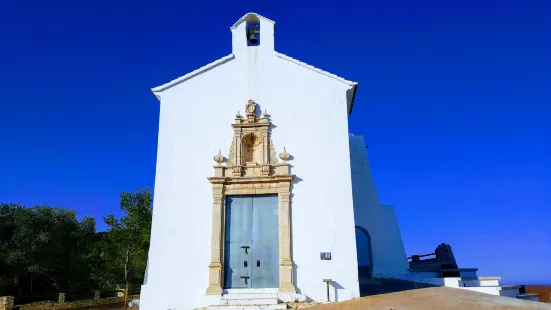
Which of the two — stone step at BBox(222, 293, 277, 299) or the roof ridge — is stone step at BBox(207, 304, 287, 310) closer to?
stone step at BBox(222, 293, 277, 299)

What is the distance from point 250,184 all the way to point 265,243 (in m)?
1.65

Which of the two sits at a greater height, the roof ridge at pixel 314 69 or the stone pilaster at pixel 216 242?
the roof ridge at pixel 314 69

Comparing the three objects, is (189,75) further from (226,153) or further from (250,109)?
(226,153)

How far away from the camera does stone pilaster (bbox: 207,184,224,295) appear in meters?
10.7

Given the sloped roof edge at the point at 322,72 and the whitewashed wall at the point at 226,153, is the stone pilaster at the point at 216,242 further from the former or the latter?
the sloped roof edge at the point at 322,72

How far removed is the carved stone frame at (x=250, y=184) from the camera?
1082 centimetres

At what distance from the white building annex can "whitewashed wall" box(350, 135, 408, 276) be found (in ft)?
15.1

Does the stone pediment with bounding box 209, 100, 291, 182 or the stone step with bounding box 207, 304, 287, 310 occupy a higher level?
the stone pediment with bounding box 209, 100, 291, 182

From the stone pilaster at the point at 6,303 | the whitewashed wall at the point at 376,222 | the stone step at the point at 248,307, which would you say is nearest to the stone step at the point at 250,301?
the stone step at the point at 248,307

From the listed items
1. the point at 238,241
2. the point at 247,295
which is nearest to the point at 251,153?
the point at 238,241

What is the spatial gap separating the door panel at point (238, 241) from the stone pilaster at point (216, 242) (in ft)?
0.82

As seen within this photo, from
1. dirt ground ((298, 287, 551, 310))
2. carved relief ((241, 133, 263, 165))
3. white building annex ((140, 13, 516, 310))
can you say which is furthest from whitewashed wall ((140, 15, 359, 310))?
dirt ground ((298, 287, 551, 310))

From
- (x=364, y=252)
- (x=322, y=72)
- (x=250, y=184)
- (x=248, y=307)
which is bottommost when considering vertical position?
(x=248, y=307)

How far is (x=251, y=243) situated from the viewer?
1133 cm
